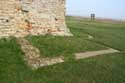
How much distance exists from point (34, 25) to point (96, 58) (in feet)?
12.0

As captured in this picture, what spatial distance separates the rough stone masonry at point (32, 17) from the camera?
11.8 m

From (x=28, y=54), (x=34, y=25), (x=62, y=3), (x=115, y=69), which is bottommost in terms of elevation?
(x=115, y=69)

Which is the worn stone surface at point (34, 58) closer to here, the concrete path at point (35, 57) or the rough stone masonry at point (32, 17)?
the concrete path at point (35, 57)

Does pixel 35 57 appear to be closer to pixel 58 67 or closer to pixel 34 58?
pixel 34 58

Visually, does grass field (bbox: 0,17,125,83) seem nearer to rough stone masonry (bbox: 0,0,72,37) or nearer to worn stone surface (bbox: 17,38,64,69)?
worn stone surface (bbox: 17,38,64,69)

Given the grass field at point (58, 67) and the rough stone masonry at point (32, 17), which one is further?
the rough stone masonry at point (32, 17)

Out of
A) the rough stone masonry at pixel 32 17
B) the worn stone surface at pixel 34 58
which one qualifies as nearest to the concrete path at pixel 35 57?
the worn stone surface at pixel 34 58

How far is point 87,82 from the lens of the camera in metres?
8.70

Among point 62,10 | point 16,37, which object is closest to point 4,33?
point 16,37

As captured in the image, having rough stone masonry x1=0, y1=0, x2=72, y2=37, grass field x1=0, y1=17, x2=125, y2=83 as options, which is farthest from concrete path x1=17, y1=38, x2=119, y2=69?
rough stone masonry x1=0, y1=0, x2=72, y2=37

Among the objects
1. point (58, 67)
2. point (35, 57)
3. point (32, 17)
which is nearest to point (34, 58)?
point (35, 57)

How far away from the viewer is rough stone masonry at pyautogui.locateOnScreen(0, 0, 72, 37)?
11844 mm

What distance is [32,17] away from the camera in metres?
13.0

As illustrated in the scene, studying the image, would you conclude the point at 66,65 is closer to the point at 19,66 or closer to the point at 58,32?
the point at 19,66
